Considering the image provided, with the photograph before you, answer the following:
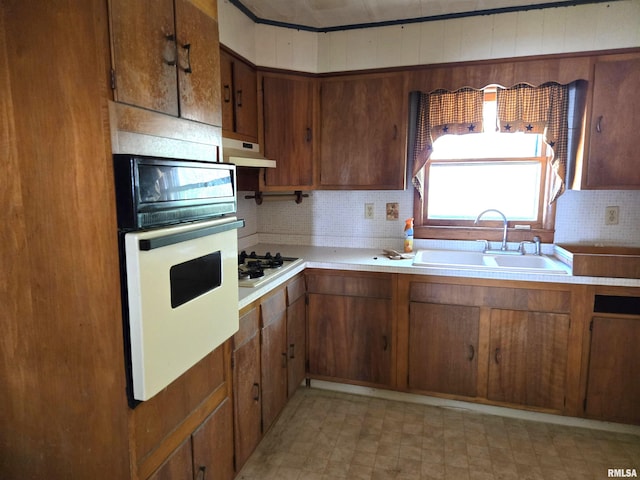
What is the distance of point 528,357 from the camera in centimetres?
224

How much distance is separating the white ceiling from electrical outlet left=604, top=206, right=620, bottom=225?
1.19 m

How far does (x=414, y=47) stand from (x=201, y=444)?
2.41 meters

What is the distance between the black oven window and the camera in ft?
3.76

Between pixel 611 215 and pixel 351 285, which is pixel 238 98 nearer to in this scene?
pixel 351 285

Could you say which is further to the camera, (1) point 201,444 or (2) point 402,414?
(2) point 402,414

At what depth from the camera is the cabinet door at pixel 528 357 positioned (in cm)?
219

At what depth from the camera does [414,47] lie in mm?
2463

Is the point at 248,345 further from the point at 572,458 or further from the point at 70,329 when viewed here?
the point at 572,458

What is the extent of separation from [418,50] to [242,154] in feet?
4.17

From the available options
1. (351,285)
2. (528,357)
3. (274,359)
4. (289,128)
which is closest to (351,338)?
(351,285)

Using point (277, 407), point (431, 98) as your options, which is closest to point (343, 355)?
point (277, 407)

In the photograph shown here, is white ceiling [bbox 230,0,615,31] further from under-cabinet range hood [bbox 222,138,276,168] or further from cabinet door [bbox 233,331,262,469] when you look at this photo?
cabinet door [bbox 233,331,262,469]

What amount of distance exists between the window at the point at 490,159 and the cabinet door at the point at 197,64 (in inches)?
62.9

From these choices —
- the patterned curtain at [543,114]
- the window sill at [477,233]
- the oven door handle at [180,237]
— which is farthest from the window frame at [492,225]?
the oven door handle at [180,237]
